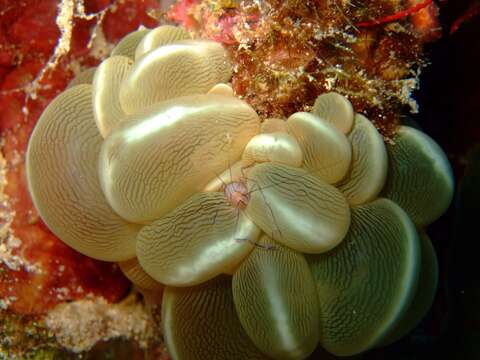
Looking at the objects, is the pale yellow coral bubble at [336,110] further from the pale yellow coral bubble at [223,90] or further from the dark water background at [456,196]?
the dark water background at [456,196]

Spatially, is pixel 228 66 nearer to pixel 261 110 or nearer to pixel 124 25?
pixel 261 110

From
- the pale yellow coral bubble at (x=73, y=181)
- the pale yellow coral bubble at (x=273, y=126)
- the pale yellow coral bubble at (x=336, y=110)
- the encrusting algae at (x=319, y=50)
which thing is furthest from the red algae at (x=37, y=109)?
the pale yellow coral bubble at (x=336, y=110)

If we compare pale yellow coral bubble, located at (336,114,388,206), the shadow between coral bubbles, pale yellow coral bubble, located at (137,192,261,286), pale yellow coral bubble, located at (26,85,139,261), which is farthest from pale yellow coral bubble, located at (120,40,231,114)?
the shadow between coral bubbles

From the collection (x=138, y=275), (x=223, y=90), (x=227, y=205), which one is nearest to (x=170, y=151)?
(x=227, y=205)

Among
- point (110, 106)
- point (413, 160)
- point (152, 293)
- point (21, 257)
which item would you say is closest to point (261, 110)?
point (110, 106)

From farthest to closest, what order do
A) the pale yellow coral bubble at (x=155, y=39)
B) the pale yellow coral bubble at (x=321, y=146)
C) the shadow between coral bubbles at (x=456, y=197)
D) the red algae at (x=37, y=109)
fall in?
the shadow between coral bubbles at (x=456, y=197) < the red algae at (x=37, y=109) < the pale yellow coral bubble at (x=155, y=39) < the pale yellow coral bubble at (x=321, y=146)

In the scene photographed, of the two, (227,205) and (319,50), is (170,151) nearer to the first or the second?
(227,205)

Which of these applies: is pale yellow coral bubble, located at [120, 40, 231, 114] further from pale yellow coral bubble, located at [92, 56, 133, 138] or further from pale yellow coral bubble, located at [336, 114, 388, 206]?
pale yellow coral bubble, located at [336, 114, 388, 206]

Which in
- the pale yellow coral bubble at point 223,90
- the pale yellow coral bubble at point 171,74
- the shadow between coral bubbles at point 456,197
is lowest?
the shadow between coral bubbles at point 456,197
